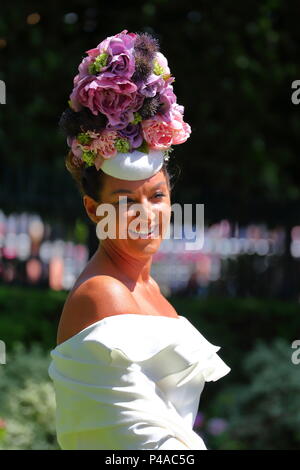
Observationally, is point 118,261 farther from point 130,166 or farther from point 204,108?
point 204,108

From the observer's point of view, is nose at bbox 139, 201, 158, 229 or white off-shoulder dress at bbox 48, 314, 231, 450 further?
nose at bbox 139, 201, 158, 229

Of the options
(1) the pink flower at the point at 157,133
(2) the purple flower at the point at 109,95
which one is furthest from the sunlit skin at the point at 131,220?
(2) the purple flower at the point at 109,95

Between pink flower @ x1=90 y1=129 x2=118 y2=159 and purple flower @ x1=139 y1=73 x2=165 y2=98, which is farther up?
purple flower @ x1=139 y1=73 x2=165 y2=98

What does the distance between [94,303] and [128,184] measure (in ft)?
1.57

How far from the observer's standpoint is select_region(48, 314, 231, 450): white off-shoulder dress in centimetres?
312

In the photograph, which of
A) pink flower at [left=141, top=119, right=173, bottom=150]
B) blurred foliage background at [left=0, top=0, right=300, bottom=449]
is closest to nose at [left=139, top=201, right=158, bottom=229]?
pink flower at [left=141, top=119, right=173, bottom=150]

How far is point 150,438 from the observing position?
3115mm

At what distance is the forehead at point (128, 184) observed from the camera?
134 inches

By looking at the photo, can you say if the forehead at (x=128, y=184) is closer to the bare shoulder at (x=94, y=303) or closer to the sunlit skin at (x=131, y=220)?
the sunlit skin at (x=131, y=220)

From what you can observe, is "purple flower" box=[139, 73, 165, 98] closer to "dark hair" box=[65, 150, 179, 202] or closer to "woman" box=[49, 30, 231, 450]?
"woman" box=[49, 30, 231, 450]

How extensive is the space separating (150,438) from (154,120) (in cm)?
118

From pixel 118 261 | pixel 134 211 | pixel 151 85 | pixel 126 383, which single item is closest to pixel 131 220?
pixel 134 211

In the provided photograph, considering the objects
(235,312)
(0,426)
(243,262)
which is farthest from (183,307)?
(0,426)

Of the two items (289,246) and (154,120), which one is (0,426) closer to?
(154,120)
